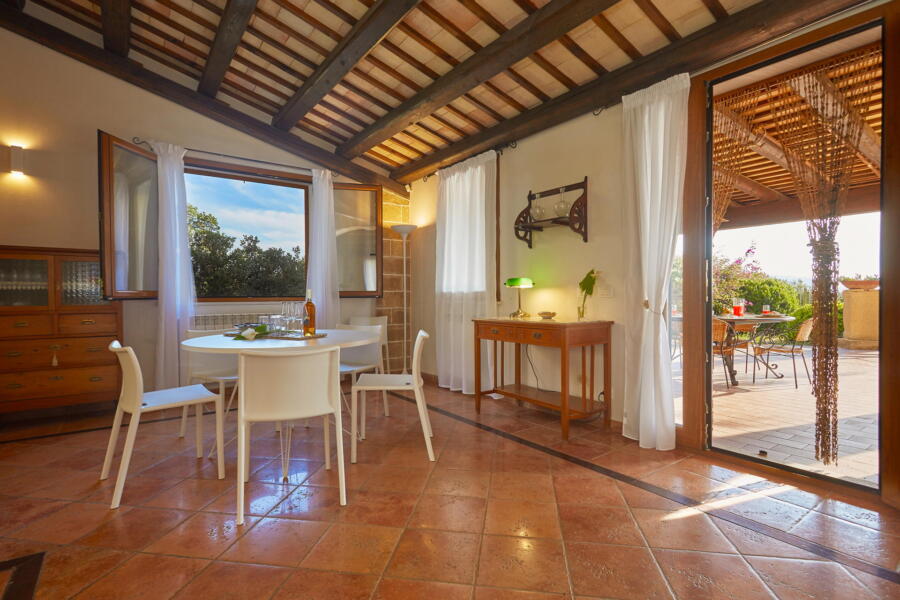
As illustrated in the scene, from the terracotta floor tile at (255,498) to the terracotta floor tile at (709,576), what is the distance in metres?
1.76

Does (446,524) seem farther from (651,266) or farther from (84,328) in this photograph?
(84,328)

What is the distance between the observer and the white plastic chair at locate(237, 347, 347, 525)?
1.98 metres

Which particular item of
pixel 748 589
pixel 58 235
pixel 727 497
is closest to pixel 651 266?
pixel 727 497

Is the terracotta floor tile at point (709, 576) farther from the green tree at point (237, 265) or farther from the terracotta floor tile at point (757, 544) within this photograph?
the green tree at point (237, 265)

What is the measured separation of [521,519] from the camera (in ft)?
6.39

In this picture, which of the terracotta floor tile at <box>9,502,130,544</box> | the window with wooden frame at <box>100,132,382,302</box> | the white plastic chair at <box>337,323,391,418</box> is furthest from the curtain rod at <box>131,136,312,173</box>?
the terracotta floor tile at <box>9,502,130,544</box>

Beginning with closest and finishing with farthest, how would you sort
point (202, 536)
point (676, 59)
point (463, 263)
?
point (202, 536) < point (676, 59) < point (463, 263)

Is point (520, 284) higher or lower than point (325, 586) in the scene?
higher

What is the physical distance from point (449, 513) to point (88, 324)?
3494mm

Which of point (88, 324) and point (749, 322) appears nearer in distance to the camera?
point (88, 324)

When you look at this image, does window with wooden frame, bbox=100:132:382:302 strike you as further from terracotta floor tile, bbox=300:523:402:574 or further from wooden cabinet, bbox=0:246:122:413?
terracotta floor tile, bbox=300:523:402:574

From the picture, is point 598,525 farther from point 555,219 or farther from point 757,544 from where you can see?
point 555,219

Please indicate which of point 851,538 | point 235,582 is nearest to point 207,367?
point 235,582

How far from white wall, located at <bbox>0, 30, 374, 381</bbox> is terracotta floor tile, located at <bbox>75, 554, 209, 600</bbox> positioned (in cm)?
299
